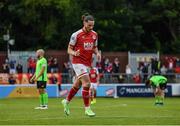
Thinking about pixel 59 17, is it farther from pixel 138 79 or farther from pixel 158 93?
pixel 158 93

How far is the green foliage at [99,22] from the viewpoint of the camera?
52.2 m

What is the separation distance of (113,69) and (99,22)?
11608 mm

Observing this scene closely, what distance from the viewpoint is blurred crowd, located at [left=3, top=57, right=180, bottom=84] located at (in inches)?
1558

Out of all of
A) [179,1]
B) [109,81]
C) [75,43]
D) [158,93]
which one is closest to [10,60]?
[109,81]

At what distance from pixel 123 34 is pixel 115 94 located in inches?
678

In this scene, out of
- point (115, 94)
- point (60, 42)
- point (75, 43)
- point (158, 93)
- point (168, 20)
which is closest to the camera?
point (75, 43)

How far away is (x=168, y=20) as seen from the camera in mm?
56188

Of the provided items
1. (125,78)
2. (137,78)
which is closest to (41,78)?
(137,78)

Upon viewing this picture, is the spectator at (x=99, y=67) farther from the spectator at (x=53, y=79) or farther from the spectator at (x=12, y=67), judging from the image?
the spectator at (x=12, y=67)

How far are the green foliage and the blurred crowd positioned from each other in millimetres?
7265

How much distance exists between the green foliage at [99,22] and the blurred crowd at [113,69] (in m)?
7.26

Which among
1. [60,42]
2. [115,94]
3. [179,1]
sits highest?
[179,1]

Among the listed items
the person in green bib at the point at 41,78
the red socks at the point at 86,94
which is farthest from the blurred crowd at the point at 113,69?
the red socks at the point at 86,94

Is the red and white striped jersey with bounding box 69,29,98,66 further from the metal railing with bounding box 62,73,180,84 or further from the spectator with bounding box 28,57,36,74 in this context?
the spectator with bounding box 28,57,36,74
